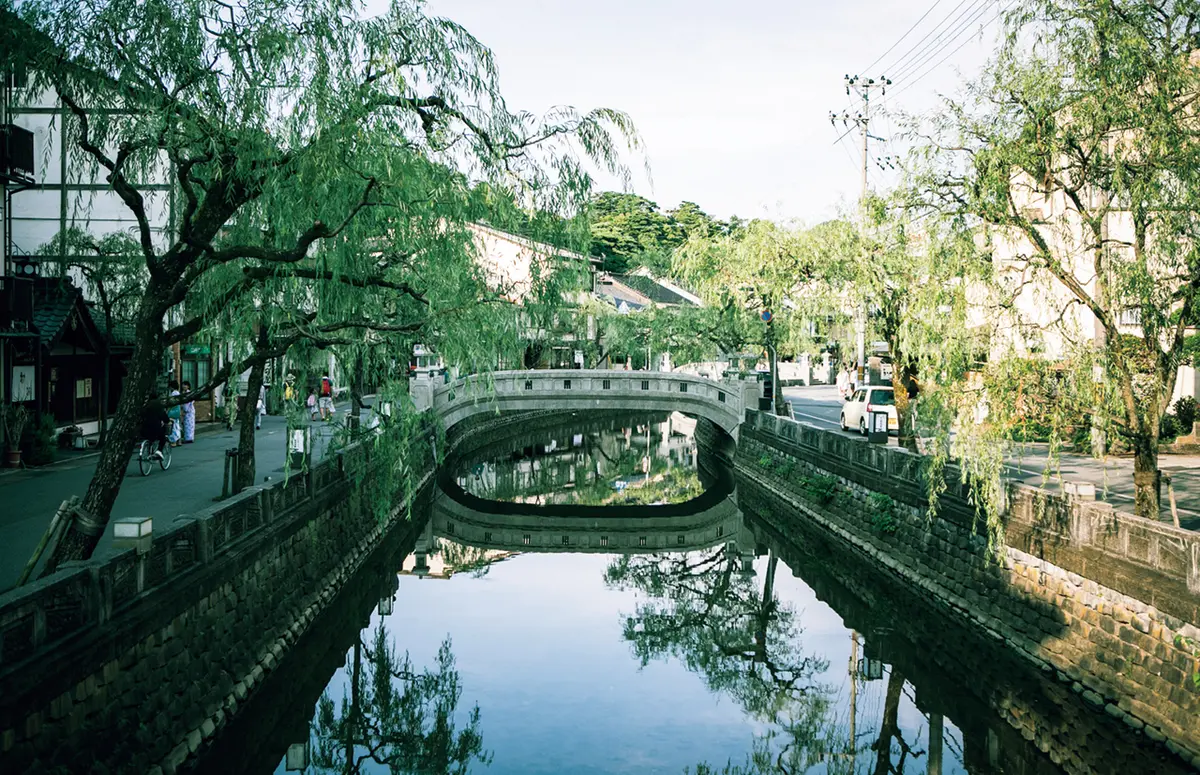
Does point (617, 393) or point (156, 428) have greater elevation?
point (617, 393)

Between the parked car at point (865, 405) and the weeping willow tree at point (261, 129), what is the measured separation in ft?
59.5

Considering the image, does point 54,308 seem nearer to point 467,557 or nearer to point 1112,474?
point 467,557

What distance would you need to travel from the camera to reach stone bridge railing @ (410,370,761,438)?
104 ft

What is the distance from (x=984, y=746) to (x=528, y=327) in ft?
28.9

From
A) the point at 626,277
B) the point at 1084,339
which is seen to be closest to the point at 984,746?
the point at 1084,339

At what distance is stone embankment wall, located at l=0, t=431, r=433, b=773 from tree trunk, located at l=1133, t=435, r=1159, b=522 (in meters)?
10.4

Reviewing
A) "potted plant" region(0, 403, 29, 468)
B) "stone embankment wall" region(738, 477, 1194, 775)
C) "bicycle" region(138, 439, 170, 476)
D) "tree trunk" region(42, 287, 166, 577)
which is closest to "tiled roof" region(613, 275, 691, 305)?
"stone embankment wall" region(738, 477, 1194, 775)

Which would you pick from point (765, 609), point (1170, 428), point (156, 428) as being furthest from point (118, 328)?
point (1170, 428)

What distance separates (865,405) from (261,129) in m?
22.6

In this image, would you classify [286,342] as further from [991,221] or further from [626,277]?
[626,277]

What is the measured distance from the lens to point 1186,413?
25.0m

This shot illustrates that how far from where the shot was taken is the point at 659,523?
27.6 metres

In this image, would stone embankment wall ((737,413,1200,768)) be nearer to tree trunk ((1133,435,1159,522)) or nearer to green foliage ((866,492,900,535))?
green foliage ((866,492,900,535))

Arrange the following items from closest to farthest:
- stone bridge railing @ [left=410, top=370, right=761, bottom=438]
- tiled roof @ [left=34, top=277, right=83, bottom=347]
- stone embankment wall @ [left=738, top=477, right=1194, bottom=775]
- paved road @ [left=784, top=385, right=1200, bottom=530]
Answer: stone embankment wall @ [left=738, top=477, right=1194, bottom=775] → paved road @ [left=784, top=385, right=1200, bottom=530] → tiled roof @ [left=34, top=277, right=83, bottom=347] → stone bridge railing @ [left=410, top=370, right=761, bottom=438]
